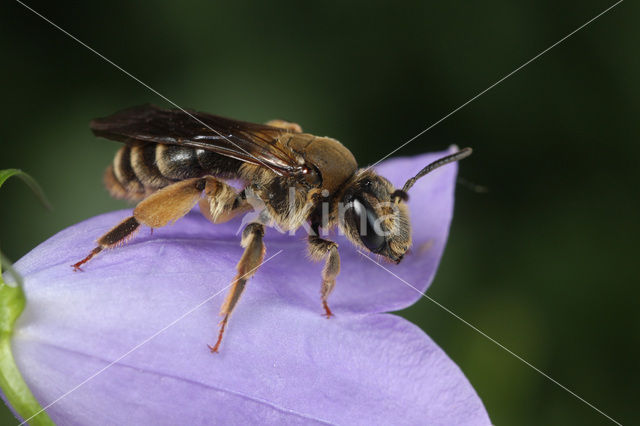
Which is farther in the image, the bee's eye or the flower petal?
the bee's eye

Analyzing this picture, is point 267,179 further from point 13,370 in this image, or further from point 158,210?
point 13,370

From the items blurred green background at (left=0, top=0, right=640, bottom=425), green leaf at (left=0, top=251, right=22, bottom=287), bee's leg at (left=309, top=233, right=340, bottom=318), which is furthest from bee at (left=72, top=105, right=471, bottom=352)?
blurred green background at (left=0, top=0, right=640, bottom=425)

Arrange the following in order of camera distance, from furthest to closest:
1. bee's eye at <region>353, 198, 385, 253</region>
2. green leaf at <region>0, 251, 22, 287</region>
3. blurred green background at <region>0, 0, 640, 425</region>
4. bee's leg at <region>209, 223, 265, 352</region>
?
blurred green background at <region>0, 0, 640, 425</region>
bee's eye at <region>353, 198, 385, 253</region>
bee's leg at <region>209, 223, 265, 352</region>
green leaf at <region>0, 251, 22, 287</region>

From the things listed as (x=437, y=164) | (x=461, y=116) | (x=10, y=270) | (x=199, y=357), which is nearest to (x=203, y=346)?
(x=199, y=357)

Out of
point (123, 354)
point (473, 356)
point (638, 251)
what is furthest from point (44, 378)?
point (638, 251)

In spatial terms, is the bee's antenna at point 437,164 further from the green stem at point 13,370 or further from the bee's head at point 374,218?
the green stem at point 13,370

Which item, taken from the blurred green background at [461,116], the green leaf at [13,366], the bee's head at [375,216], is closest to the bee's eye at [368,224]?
the bee's head at [375,216]

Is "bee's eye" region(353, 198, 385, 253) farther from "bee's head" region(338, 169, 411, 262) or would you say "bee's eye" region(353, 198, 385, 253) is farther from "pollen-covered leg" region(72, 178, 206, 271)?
"pollen-covered leg" region(72, 178, 206, 271)
